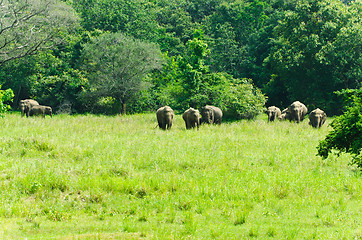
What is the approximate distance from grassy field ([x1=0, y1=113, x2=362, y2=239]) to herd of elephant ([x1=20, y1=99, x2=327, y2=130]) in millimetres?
6240

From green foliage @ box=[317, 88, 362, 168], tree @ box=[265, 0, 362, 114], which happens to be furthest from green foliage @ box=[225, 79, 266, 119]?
green foliage @ box=[317, 88, 362, 168]

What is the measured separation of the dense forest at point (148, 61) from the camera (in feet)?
99.1

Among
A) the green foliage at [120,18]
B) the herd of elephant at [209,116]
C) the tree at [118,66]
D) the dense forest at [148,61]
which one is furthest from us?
the green foliage at [120,18]

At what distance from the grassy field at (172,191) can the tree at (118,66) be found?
793 inches

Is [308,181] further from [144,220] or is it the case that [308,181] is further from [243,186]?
[144,220]

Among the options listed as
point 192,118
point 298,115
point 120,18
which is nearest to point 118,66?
point 120,18

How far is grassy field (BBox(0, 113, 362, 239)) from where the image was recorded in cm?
735

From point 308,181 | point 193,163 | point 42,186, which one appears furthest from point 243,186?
point 42,186

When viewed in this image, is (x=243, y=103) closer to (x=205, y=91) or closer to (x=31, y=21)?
(x=205, y=91)

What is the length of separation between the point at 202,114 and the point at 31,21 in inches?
633

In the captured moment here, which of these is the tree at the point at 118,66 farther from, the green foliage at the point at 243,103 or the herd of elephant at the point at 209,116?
the herd of elephant at the point at 209,116

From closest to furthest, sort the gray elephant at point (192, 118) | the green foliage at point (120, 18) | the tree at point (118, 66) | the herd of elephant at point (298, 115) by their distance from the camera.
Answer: the gray elephant at point (192, 118) → the herd of elephant at point (298, 115) → the tree at point (118, 66) → the green foliage at point (120, 18)

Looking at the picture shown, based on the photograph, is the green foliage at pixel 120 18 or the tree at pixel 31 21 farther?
the green foliage at pixel 120 18

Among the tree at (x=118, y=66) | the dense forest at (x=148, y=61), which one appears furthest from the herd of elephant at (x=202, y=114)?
the tree at (x=118, y=66)
